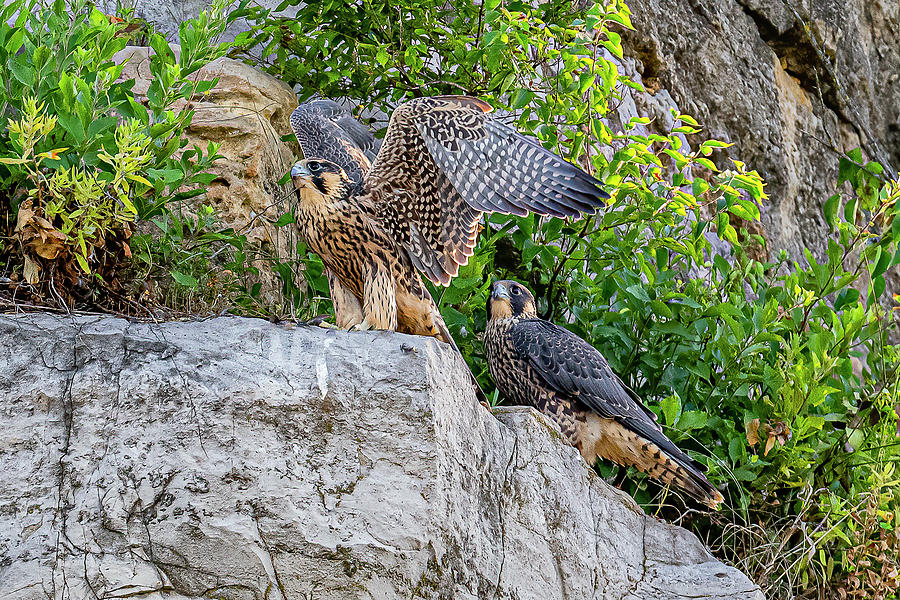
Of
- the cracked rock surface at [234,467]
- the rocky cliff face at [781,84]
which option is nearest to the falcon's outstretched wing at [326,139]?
the cracked rock surface at [234,467]

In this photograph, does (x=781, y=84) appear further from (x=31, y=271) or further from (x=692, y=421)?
(x=31, y=271)

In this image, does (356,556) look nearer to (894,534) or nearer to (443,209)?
(443,209)

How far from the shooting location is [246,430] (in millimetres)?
2234

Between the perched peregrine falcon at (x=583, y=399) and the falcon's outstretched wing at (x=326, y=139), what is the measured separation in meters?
0.80

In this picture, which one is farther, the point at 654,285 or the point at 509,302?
the point at 654,285

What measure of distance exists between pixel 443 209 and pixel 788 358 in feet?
5.08

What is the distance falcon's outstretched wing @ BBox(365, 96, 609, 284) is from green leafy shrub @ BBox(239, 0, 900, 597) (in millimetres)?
645

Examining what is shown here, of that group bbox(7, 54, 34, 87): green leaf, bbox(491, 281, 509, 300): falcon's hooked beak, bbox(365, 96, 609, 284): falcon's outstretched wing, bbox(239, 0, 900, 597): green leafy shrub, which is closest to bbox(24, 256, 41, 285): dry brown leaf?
bbox(7, 54, 34, 87): green leaf

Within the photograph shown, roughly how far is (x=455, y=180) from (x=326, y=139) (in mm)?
701

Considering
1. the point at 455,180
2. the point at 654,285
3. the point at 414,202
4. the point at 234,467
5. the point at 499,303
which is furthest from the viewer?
the point at 654,285

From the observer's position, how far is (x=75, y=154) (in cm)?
255

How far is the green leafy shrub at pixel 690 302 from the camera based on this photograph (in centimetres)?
350

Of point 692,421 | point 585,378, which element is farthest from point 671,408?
point 585,378

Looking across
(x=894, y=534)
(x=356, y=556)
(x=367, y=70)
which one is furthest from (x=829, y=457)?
(x=367, y=70)
